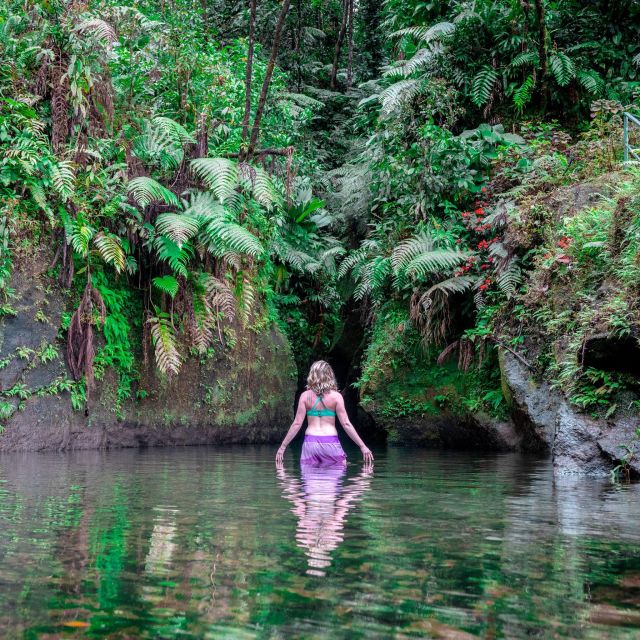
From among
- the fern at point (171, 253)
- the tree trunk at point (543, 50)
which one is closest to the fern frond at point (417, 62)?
the tree trunk at point (543, 50)

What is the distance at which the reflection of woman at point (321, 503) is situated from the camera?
155 inches

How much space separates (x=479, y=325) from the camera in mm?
13586

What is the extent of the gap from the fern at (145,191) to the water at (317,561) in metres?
6.44

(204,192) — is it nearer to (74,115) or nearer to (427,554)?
(74,115)

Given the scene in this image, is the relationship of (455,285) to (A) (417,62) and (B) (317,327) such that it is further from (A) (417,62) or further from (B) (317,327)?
(B) (317,327)

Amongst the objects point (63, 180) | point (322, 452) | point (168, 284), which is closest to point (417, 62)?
point (168, 284)

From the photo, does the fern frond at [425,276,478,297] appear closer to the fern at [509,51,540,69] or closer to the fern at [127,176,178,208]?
the fern at [127,176,178,208]

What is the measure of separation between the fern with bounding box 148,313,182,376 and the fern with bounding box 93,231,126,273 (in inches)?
58.9

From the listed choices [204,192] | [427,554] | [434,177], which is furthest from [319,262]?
[427,554]

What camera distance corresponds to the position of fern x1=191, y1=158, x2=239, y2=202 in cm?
1312

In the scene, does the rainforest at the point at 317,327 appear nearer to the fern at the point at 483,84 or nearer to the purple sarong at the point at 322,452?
the fern at the point at 483,84

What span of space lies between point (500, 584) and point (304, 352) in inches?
666

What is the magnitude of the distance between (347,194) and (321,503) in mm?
14037

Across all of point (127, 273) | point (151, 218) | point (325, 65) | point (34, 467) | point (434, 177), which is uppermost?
point (325, 65)
